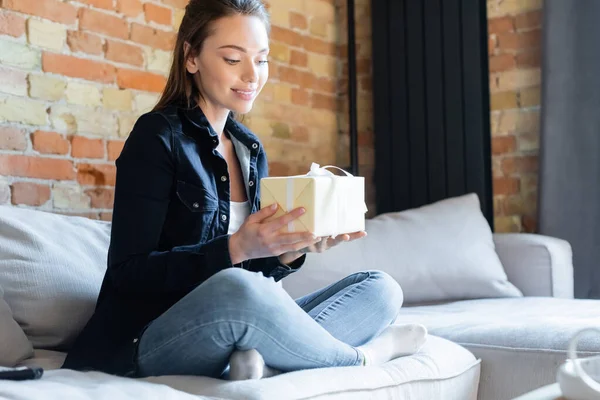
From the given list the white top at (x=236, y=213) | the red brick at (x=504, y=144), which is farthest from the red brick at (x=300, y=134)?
the white top at (x=236, y=213)

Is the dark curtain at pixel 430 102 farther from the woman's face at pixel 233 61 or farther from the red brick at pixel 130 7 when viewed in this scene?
the woman's face at pixel 233 61

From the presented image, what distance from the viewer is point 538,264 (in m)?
2.50

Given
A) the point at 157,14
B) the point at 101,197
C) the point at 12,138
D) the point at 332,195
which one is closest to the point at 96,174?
the point at 101,197

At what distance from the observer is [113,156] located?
2.41 m

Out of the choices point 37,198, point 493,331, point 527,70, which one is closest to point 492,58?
point 527,70

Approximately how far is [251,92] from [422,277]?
3.49ft

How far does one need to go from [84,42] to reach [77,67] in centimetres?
8

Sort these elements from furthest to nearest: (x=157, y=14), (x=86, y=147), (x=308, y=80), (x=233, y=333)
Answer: (x=308, y=80) < (x=157, y=14) < (x=86, y=147) < (x=233, y=333)

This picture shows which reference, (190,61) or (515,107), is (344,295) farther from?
(515,107)

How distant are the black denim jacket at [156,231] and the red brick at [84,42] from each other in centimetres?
84

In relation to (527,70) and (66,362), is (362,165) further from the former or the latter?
(66,362)

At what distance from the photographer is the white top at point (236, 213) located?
5.35 ft

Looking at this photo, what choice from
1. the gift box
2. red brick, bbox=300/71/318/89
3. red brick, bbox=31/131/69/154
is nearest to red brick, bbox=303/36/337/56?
red brick, bbox=300/71/318/89

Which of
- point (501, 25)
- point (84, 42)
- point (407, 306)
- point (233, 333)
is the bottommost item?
point (407, 306)
